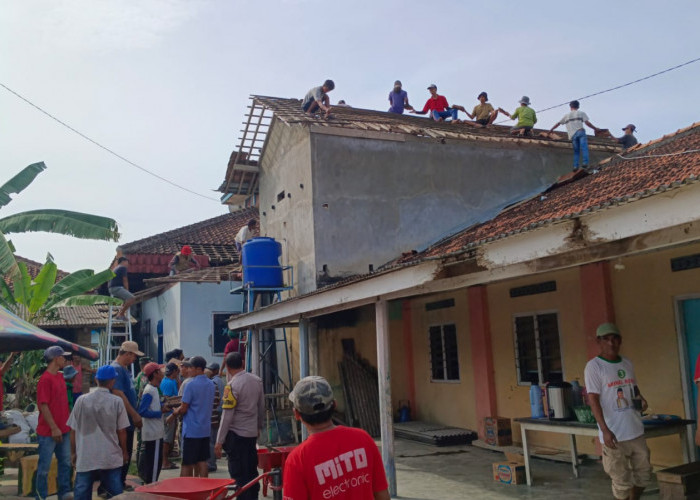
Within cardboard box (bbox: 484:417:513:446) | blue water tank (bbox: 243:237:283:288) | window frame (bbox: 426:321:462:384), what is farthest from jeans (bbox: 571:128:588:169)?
blue water tank (bbox: 243:237:283:288)

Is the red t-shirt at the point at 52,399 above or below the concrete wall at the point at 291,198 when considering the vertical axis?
below

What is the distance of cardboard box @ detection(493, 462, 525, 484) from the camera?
7719mm

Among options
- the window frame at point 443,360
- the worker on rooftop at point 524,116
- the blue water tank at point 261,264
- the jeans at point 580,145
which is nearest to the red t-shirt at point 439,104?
the worker on rooftop at point 524,116

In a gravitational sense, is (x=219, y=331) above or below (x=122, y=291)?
below

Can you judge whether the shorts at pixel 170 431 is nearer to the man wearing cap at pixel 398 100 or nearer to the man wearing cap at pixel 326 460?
the man wearing cap at pixel 326 460

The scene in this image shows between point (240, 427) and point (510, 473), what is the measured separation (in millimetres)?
3513

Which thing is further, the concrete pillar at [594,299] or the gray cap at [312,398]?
the concrete pillar at [594,299]

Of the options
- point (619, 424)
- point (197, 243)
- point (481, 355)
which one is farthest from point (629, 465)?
point (197, 243)

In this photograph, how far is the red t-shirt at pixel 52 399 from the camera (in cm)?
716

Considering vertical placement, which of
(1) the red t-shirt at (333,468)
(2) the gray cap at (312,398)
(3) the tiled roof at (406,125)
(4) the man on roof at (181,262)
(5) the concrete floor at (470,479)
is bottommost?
(5) the concrete floor at (470,479)

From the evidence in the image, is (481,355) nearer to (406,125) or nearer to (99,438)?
(406,125)

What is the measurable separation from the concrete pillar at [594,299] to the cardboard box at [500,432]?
7.09ft

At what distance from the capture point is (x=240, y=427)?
20.9 feet

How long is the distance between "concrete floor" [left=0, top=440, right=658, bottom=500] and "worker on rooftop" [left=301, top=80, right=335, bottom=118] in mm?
7729
